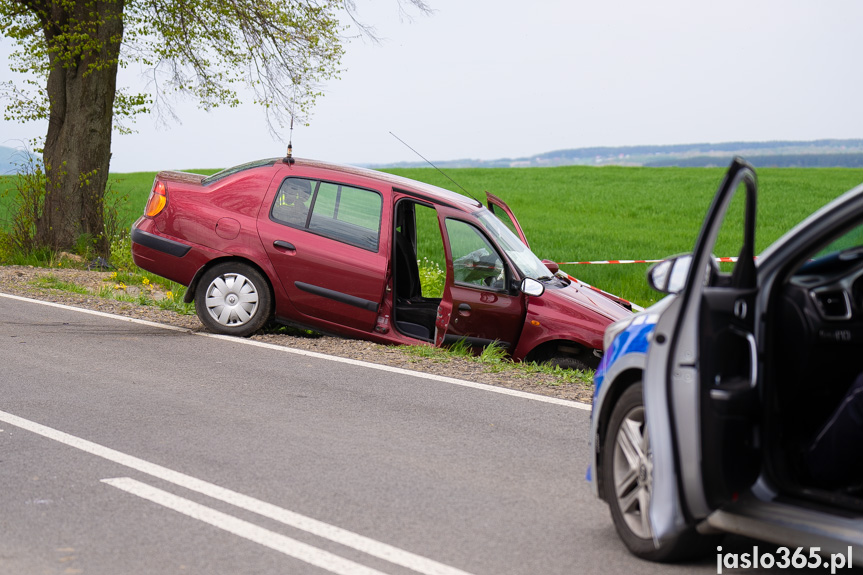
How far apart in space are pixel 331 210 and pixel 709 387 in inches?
264

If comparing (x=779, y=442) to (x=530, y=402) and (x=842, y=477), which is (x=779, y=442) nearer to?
(x=842, y=477)

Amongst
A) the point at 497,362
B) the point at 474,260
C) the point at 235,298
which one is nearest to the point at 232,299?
the point at 235,298

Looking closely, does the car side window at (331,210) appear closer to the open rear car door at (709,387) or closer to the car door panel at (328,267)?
the car door panel at (328,267)

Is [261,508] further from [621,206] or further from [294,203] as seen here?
[621,206]

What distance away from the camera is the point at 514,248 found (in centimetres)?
981

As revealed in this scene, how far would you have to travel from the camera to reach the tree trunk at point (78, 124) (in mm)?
17750

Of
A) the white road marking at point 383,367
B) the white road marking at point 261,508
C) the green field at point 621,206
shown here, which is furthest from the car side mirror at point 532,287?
the green field at point 621,206

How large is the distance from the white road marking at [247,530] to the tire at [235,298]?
186 inches

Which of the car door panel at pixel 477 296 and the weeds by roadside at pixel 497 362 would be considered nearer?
the weeds by roadside at pixel 497 362

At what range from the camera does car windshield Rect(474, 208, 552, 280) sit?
9586 mm

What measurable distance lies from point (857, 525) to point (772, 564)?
0.93 m

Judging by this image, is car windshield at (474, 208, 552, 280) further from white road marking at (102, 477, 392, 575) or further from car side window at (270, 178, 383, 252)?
white road marking at (102, 477, 392, 575)

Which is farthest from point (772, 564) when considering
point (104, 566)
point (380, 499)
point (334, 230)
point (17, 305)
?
point (17, 305)

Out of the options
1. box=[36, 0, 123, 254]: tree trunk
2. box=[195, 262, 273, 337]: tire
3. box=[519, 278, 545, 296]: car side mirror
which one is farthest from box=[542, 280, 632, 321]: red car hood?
box=[36, 0, 123, 254]: tree trunk
